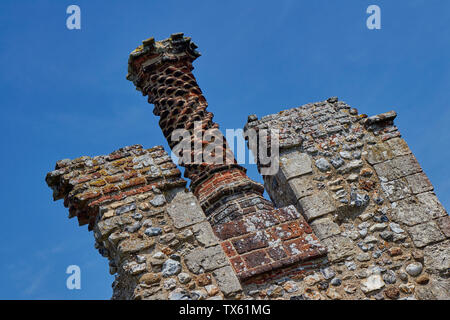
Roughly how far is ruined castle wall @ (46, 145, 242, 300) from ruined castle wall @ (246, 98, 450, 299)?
0.60 meters

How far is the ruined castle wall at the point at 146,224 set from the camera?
4.80m

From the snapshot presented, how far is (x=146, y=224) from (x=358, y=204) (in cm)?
238

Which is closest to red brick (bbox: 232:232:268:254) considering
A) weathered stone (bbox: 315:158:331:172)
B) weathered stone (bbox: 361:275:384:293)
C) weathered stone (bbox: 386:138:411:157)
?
weathered stone (bbox: 361:275:384:293)

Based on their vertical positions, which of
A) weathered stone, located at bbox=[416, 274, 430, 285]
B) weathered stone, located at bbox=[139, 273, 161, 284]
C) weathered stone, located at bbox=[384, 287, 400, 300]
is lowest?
weathered stone, located at bbox=[384, 287, 400, 300]

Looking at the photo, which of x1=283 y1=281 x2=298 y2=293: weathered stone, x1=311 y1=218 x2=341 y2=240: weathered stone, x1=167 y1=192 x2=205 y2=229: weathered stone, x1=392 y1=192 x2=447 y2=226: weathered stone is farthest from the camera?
x1=392 y1=192 x2=447 y2=226: weathered stone

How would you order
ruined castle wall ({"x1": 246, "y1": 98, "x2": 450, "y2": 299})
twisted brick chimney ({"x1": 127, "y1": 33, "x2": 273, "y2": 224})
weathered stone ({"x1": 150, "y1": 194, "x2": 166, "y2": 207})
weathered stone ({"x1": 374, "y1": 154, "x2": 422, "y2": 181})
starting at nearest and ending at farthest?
1. ruined castle wall ({"x1": 246, "y1": 98, "x2": 450, "y2": 299})
2. weathered stone ({"x1": 150, "y1": 194, "x2": 166, "y2": 207})
3. weathered stone ({"x1": 374, "y1": 154, "x2": 422, "y2": 181})
4. twisted brick chimney ({"x1": 127, "y1": 33, "x2": 273, "y2": 224})

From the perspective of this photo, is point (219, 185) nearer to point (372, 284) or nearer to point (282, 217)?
point (282, 217)

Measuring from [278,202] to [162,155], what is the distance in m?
1.61

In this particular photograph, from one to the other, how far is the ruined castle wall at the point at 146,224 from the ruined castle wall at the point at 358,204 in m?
0.60

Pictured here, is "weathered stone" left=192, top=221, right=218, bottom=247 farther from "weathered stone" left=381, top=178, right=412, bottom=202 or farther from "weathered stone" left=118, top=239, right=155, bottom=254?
"weathered stone" left=381, top=178, right=412, bottom=202

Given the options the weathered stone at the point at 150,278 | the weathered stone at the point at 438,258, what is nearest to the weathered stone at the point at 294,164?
the weathered stone at the point at 438,258

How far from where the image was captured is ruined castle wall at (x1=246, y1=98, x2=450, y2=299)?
5.10m
